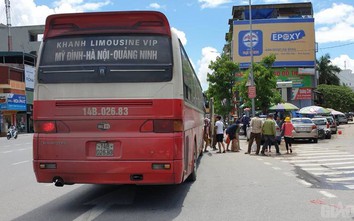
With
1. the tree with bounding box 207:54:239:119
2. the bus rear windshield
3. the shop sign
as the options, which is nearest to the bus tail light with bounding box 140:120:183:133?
the bus rear windshield

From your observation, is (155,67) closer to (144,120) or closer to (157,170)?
(144,120)

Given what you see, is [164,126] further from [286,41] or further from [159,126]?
[286,41]

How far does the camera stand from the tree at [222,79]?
48594 millimetres

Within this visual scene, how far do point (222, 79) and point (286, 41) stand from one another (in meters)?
14.0

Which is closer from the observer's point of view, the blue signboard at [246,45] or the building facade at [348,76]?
the blue signboard at [246,45]

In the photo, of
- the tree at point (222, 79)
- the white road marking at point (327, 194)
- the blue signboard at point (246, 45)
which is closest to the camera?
the white road marking at point (327, 194)

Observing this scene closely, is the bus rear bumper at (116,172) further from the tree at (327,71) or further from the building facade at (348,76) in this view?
the building facade at (348,76)

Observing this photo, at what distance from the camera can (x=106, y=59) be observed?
7504 millimetres

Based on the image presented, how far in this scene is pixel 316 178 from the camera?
11492 millimetres

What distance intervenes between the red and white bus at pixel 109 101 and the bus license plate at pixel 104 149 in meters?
0.02

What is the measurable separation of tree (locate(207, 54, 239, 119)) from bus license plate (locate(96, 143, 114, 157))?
41609 millimetres

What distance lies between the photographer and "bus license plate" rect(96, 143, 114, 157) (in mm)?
7277

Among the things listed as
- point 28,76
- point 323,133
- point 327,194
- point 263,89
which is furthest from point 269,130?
point 28,76

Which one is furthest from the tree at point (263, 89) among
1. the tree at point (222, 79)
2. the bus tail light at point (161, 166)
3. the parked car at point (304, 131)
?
the bus tail light at point (161, 166)
